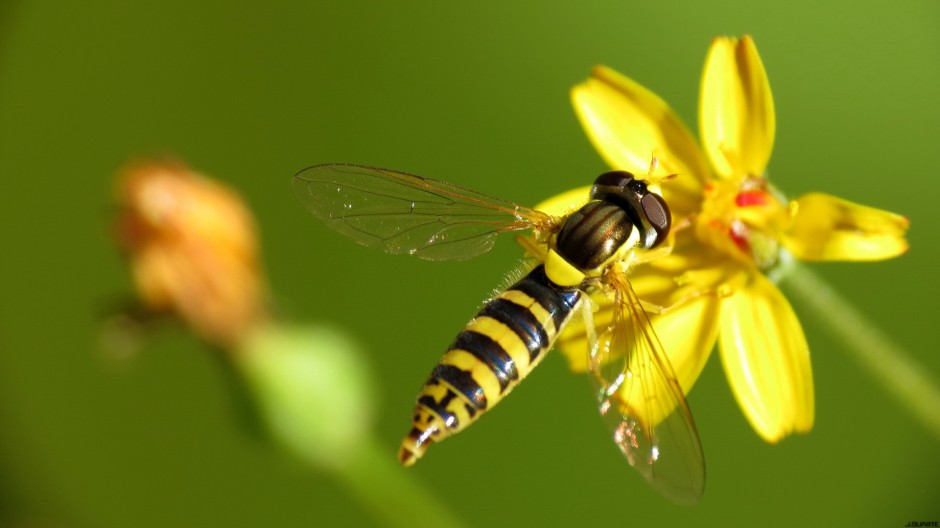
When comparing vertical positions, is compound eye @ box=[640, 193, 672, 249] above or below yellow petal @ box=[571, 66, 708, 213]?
below

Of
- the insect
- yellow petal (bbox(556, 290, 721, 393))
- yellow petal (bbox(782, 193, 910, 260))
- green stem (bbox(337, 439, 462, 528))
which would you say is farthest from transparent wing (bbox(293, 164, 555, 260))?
green stem (bbox(337, 439, 462, 528))

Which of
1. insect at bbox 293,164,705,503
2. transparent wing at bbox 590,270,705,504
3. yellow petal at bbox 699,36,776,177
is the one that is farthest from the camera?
yellow petal at bbox 699,36,776,177

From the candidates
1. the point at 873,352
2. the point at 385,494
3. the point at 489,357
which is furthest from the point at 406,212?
the point at 873,352

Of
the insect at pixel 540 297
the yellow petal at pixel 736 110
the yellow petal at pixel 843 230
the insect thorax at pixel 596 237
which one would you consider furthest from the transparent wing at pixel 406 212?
the yellow petal at pixel 843 230

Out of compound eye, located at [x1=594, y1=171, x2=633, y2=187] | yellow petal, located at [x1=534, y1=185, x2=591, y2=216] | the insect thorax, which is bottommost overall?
the insect thorax

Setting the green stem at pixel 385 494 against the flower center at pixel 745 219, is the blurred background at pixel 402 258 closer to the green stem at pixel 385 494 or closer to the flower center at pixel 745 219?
the green stem at pixel 385 494

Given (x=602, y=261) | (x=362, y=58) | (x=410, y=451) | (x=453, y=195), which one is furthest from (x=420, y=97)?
(x=410, y=451)

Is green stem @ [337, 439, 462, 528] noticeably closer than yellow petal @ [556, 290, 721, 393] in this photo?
No

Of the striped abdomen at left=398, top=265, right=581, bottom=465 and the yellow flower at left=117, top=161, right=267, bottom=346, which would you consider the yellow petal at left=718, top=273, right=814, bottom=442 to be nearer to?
the striped abdomen at left=398, top=265, right=581, bottom=465
